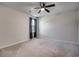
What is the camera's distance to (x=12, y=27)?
2549 mm

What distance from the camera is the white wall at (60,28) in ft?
8.04

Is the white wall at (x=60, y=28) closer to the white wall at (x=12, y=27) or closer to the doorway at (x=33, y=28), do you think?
the doorway at (x=33, y=28)

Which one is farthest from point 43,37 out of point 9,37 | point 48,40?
point 9,37

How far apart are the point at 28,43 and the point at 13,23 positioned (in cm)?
91

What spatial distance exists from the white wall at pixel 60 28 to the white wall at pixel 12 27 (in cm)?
62

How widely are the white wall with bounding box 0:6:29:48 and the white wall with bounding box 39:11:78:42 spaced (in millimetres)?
621

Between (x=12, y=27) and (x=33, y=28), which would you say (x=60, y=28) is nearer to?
(x=33, y=28)

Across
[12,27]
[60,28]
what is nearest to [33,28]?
[12,27]

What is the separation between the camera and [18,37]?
264 centimetres

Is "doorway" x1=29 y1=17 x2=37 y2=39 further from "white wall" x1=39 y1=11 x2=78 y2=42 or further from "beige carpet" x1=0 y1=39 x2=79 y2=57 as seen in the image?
"beige carpet" x1=0 y1=39 x2=79 y2=57

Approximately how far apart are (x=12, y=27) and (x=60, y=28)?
1.65 m

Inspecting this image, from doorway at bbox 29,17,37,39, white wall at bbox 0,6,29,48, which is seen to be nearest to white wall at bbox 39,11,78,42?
doorway at bbox 29,17,37,39

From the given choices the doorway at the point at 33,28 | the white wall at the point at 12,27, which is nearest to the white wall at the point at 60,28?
the doorway at the point at 33,28

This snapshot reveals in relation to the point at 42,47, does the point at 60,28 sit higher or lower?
Result: higher
